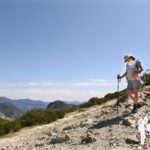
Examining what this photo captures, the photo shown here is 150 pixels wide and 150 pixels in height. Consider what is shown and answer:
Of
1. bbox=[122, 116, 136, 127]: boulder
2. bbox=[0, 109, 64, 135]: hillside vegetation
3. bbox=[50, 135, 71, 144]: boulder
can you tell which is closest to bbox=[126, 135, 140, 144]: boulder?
bbox=[122, 116, 136, 127]: boulder

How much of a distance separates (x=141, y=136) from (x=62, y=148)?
2.05m

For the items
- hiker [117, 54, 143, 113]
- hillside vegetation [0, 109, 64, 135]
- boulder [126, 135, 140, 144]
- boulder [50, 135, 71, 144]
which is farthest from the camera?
hillside vegetation [0, 109, 64, 135]

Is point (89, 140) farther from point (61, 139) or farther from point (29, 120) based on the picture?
point (29, 120)

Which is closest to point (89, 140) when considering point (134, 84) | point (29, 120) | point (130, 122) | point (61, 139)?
point (61, 139)

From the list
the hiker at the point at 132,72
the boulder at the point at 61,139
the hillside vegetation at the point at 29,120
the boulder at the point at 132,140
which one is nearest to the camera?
the boulder at the point at 132,140

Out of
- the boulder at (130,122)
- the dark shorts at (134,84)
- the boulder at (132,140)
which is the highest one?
the dark shorts at (134,84)

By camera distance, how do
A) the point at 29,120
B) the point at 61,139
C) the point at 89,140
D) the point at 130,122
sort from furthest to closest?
the point at 29,120 < the point at 130,122 < the point at 61,139 < the point at 89,140

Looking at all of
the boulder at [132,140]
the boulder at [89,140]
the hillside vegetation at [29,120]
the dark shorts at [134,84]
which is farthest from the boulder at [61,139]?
the hillside vegetation at [29,120]

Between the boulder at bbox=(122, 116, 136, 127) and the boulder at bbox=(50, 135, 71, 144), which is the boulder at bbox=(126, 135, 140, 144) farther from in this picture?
the boulder at bbox=(50, 135, 71, 144)

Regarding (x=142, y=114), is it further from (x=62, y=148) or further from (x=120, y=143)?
(x=62, y=148)

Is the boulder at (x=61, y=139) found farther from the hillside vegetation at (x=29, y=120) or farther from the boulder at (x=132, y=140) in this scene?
the hillside vegetation at (x=29, y=120)

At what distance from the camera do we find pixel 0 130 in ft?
41.0

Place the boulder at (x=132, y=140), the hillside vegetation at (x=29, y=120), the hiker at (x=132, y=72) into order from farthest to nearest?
1. the hillside vegetation at (x=29, y=120)
2. the hiker at (x=132, y=72)
3. the boulder at (x=132, y=140)

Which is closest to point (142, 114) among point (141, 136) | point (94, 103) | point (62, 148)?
point (141, 136)
